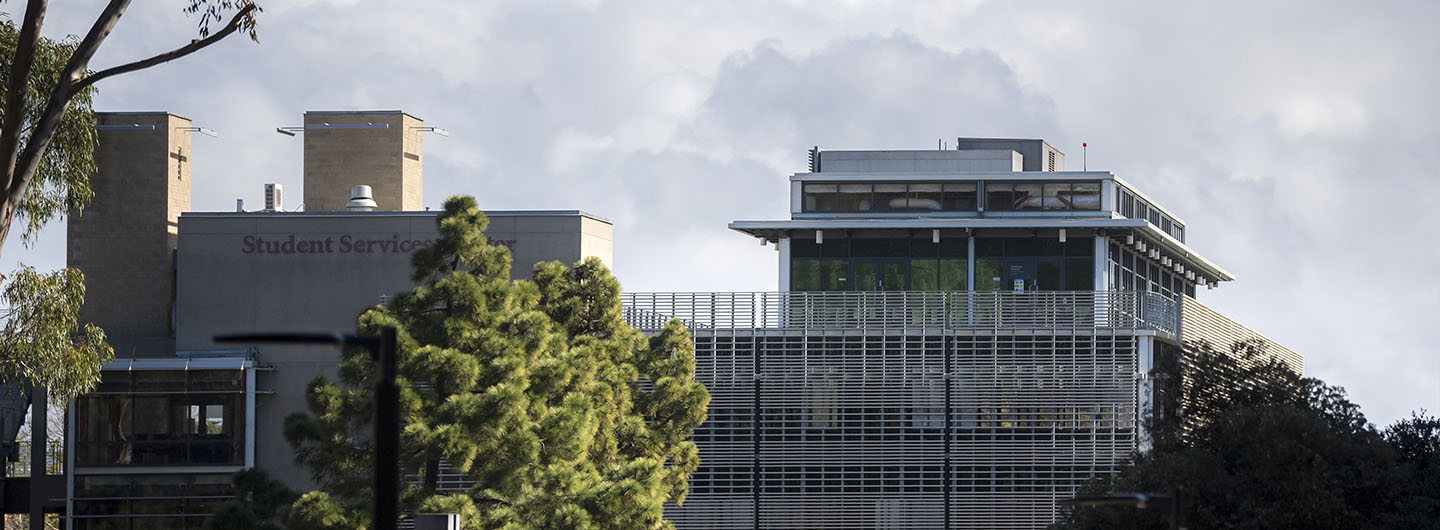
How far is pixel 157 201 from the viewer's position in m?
59.8

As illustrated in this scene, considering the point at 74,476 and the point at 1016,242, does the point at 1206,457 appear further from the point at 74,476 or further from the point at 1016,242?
the point at 74,476

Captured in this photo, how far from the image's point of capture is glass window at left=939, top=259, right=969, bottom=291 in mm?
63938

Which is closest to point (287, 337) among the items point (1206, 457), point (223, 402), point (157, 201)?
point (1206, 457)

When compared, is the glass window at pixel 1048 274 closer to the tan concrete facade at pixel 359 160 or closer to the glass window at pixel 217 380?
the tan concrete facade at pixel 359 160

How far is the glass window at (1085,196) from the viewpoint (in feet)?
210

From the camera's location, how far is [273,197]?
2534 inches

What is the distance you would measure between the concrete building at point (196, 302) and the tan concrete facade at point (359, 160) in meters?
4.96

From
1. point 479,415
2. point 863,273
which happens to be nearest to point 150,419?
point 479,415

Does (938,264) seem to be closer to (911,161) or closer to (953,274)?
(953,274)

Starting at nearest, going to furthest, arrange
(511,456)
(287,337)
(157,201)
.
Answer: (287,337)
(511,456)
(157,201)

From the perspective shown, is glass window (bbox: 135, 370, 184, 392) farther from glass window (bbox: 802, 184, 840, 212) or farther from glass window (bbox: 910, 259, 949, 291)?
glass window (bbox: 910, 259, 949, 291)

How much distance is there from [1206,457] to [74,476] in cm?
2936

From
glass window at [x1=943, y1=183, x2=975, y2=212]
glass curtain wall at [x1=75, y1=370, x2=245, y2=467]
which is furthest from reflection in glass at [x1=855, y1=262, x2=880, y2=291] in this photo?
glass curtain wall at [x1=75, y1=370, x2=245, y2=467]

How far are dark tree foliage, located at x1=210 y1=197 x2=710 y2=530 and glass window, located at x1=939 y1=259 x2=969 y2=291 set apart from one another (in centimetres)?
2177
